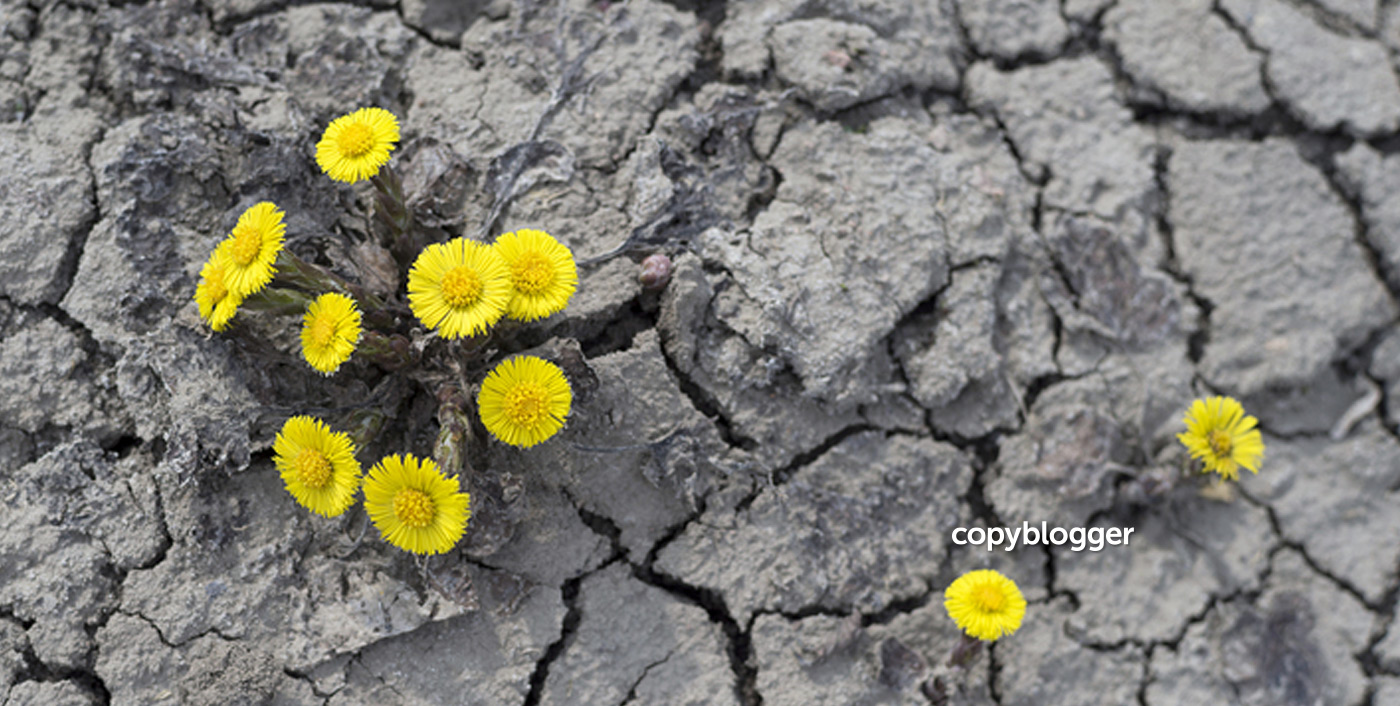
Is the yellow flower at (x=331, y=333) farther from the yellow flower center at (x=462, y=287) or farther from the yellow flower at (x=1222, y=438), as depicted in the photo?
the yellow flower at (x=1222, y=438)

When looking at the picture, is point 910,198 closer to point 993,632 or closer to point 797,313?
point 797,313

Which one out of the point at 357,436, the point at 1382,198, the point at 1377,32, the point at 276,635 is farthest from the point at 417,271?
the point at 1377,32

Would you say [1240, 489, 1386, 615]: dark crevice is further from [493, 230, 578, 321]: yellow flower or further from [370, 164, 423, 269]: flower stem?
[370, 164, 423, 269]: flower stem

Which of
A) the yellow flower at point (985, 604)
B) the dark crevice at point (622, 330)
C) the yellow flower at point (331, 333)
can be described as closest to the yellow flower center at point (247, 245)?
the yellow flower at point (331, 333)

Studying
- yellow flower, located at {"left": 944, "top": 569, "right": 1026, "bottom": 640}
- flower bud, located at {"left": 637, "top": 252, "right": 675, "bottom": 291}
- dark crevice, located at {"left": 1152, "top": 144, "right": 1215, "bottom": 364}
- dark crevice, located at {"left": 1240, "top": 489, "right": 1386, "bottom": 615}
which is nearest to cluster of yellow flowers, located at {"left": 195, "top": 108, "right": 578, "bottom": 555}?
flower bud, located at {"left": 637, "top": 252, "right": 675, "bottom": 291}

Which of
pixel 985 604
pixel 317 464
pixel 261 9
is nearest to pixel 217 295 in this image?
A: pixel 317 464

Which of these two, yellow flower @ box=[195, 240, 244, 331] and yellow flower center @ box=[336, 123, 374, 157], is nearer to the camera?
yellow flower @ box=[195, 240, 244, 331]
